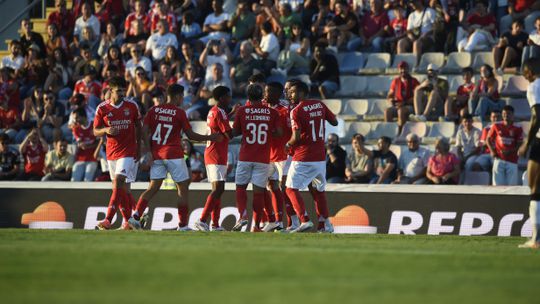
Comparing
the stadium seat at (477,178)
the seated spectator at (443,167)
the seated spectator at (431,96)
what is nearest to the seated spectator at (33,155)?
the seated spectator at (431,96)

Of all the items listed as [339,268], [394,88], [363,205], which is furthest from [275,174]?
[339,268]

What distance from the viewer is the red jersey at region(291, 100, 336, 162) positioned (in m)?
15.5

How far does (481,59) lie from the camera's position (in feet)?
74.6

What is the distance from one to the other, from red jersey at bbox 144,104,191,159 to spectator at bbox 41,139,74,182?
665 cm

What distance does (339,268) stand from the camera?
943 cm

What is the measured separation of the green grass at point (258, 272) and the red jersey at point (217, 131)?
11.8 feet

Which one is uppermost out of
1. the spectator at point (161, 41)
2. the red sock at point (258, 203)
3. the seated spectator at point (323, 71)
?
the spectator at point (161, 41)

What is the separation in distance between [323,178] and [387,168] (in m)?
4.58

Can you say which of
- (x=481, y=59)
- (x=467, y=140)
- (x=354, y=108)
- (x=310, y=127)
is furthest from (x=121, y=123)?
(x=481, y=59)

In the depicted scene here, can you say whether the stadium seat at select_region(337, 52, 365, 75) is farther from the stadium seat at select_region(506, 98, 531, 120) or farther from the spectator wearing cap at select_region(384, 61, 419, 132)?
the stadium seat at select_region(506, 98, 531, 120)

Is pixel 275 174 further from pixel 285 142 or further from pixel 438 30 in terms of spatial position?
pixel 438 30

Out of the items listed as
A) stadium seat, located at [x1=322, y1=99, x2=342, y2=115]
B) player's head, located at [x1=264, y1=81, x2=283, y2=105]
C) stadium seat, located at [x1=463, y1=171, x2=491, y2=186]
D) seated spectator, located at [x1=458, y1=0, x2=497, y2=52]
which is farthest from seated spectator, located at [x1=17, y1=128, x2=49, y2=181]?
seated spectator, located at [x1=458, y1=0, x2=497, y2=52]

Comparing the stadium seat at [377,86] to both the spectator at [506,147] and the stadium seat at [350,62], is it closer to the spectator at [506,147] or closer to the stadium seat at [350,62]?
the stadium seat at [350,62]

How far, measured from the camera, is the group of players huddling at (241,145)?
1574cm
